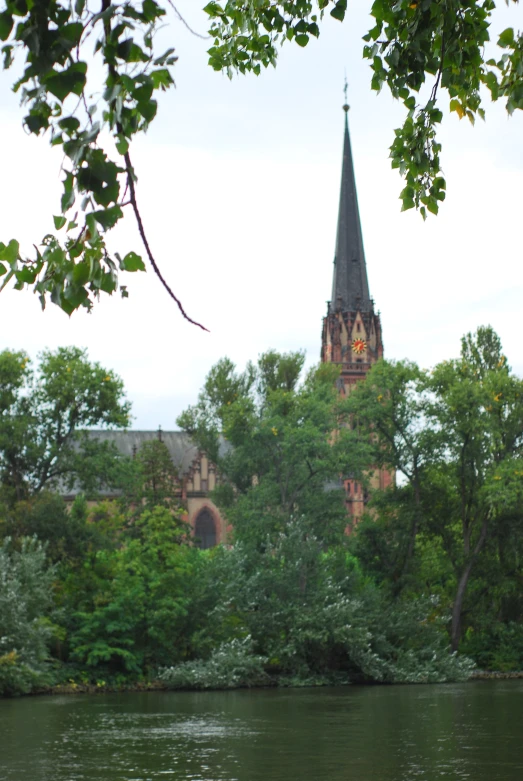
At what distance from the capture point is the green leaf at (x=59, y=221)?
14.1 feet

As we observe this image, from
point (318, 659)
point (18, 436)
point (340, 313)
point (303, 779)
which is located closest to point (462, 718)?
point (303, 779)

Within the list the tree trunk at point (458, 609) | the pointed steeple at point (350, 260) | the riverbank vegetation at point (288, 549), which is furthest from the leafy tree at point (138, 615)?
the pointed steeple at point (350, 260)

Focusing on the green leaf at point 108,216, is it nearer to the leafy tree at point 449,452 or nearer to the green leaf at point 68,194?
the green leaf at point 68,194

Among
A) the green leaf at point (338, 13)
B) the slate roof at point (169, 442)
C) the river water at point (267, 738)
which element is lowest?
the river water at point (267, 738)

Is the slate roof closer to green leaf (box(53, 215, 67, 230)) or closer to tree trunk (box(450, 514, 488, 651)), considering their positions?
tree trunk (box(450, 514, 488, 651))

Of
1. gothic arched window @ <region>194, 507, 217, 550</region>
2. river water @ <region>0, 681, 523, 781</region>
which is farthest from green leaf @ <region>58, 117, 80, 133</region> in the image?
gothic arched window @ <region>194, 507, 217, 550</region>

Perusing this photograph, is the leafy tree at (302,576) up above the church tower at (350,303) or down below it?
below

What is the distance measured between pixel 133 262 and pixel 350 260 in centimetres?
9888

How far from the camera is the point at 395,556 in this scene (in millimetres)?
44000

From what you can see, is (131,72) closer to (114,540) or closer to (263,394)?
(114,540)

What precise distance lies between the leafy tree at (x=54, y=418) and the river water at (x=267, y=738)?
601 inches

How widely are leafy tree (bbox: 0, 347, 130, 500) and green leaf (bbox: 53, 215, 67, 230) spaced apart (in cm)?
4129

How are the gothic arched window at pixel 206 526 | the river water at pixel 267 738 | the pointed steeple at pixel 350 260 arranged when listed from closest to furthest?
the river water at pixel 267 738, the gothic arched window at pixel 206 526, the pointed steeple at pixel 350 260

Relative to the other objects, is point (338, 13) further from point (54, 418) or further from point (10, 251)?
point (54, 418)
